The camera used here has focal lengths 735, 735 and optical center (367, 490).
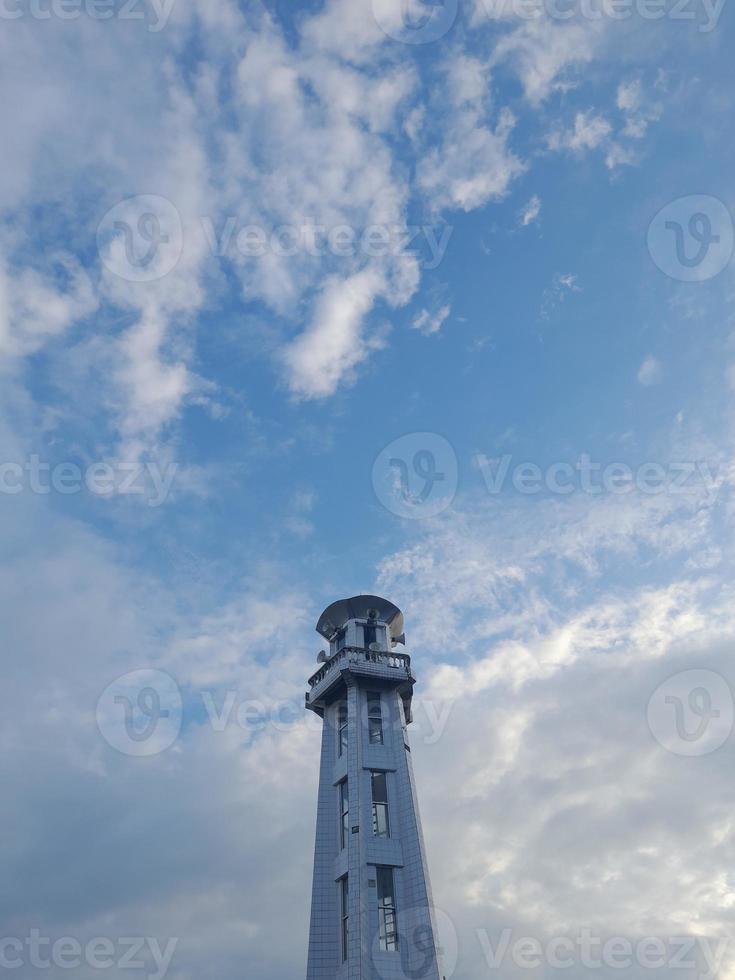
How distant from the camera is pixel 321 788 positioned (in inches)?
2589

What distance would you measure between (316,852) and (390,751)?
10.2 m

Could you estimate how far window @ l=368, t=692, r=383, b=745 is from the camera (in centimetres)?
6650

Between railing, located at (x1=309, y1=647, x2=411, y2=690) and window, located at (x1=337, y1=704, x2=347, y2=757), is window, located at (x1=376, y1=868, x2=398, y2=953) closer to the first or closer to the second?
window, located at (x1=337, y1=704, x2=347, y2=757)

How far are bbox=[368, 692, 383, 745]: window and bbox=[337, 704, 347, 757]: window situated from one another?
8.96 feet

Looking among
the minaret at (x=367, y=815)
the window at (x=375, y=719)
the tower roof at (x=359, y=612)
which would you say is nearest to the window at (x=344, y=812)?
the minaret at (x=367, y=815)

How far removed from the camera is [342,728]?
6988cm

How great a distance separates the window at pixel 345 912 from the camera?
2197 inches

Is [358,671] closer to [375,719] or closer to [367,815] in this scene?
[375,719]

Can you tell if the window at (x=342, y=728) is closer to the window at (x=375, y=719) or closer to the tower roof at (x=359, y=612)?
the window at (x=375, y=719)

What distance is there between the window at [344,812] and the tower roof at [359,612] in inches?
617

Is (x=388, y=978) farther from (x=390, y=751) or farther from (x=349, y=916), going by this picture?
(x=390, y=751)

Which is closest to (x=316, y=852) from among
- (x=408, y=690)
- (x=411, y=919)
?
(x=411, y=919)

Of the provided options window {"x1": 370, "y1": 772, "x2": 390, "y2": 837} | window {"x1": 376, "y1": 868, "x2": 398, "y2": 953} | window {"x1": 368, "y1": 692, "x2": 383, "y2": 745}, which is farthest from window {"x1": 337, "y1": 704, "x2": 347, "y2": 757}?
window {"x1": 376, "y1": 868, "x2": 398, "y2": 953}

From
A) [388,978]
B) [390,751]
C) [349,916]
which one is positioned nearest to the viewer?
[388,978]
